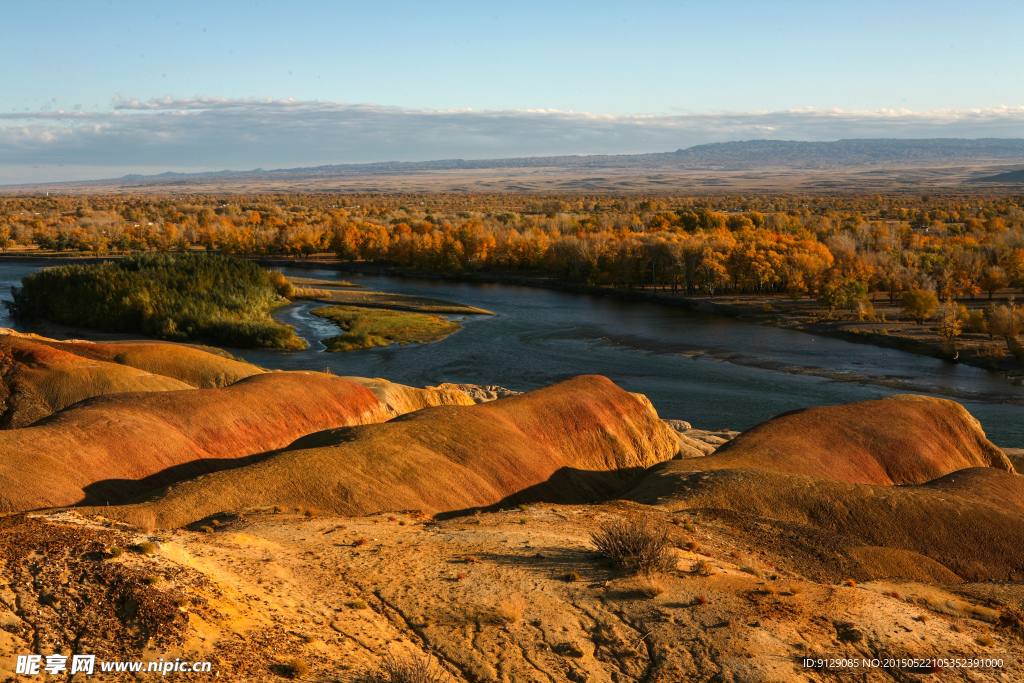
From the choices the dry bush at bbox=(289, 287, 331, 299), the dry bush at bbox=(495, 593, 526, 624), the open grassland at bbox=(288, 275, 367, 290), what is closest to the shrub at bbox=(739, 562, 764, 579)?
the dry bush at bbox=(495, 593, 526, 624)

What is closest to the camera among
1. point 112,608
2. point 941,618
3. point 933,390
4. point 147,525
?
point 112,608

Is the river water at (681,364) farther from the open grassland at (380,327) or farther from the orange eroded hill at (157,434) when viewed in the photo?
the orange eroded hill at (157,434)

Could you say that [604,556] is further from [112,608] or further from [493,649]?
[112,608]

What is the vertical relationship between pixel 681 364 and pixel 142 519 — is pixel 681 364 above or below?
below

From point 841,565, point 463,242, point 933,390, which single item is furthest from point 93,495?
point 463,242

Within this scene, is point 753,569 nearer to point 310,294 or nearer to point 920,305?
point 920,305

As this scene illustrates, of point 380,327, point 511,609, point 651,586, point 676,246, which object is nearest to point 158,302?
point 380,327
